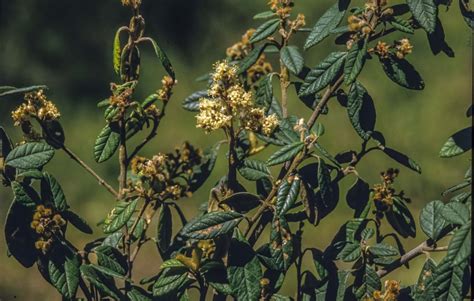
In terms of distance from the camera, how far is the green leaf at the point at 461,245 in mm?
1346

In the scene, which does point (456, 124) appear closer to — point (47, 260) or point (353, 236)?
point (353, 236)

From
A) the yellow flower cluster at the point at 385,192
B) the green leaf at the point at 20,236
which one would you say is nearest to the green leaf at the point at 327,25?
the yellow flower cluster at the point at 385,192

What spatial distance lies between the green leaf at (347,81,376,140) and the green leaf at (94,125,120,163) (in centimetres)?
45

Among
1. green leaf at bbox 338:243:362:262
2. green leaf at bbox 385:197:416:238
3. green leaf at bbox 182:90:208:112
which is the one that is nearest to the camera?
green leaf at bbox 338:243:362:262

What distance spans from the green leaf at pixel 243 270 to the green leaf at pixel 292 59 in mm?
362

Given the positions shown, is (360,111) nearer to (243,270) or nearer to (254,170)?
(254,170)

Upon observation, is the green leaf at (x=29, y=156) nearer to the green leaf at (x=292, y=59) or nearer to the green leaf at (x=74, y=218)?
the green leaf at (x=74, y=218)

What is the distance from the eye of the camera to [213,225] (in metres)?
1.51

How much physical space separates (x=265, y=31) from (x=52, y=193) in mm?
524

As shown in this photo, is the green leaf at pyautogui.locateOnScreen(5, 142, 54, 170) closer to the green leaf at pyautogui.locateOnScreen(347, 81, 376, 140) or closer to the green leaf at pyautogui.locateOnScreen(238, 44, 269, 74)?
the green leaf at pyautogui.locateOnScreen(238, 44, 269, 74)

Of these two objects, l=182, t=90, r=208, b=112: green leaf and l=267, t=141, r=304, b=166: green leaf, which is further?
l=182, t=90, r=208, b=112: green leaf

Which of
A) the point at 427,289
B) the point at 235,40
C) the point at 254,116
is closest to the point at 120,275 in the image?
the point at 254,116

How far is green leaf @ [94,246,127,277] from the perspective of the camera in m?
1.59

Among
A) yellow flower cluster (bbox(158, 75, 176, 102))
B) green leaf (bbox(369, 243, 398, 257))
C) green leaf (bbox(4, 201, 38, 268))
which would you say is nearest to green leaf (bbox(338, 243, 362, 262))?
green leaf (bbox(369, 243, 398, 257))
